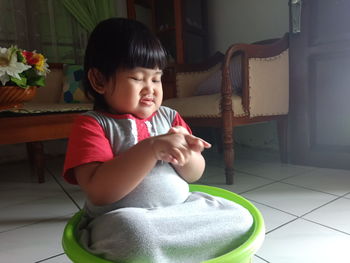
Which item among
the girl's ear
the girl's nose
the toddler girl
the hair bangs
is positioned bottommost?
the toddler girl

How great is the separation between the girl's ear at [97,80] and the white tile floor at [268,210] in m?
0.47

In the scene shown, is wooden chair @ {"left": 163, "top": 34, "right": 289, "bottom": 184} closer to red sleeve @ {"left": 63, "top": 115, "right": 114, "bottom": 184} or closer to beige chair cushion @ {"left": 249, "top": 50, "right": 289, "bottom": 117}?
beige chair cushion @ {"left": 249, "top": 50, "right": 289, "bottom": 117}

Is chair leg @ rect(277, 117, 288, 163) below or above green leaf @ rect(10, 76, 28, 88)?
below

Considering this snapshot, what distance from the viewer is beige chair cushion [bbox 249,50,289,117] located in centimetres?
133

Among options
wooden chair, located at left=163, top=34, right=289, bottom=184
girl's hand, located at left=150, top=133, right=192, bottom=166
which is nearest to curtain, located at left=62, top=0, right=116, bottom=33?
wooden chair, located at left=163, top=34, right=289, bottom=184

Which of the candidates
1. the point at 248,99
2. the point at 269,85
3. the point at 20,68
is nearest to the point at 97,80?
the point at 20,68

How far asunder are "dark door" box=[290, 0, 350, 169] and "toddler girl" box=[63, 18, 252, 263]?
3.54ft

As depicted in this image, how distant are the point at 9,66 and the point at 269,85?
112 centimetres

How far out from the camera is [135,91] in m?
0.52

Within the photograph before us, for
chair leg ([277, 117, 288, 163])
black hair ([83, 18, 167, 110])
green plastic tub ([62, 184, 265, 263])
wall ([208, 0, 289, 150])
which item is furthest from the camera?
wall ([208, 0, 289, 150])

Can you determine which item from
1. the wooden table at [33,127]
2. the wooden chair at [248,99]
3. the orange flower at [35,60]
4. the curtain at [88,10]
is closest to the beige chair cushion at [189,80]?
the wooden chair at [248,99]

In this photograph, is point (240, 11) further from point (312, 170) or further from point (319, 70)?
point (312, 170)

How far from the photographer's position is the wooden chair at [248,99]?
4.09 feet

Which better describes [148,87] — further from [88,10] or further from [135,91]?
[88,10]
